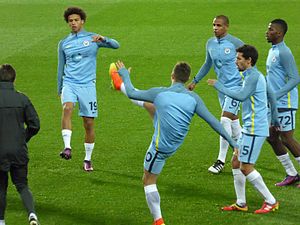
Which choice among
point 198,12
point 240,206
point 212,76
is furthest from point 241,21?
point 240,206

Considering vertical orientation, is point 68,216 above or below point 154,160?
below

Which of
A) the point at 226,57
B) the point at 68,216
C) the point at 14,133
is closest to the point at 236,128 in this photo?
the point at 226,57

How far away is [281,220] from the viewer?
10930 millimetres

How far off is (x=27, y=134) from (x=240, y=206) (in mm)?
3190

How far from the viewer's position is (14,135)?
403 inches

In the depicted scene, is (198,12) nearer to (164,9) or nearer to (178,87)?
(164,9)

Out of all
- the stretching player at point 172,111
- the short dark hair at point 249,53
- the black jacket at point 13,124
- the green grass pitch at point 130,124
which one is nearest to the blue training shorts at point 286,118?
the green grass pitch at point 130,124

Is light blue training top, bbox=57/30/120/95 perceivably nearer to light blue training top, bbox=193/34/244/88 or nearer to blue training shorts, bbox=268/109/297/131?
light blue training top, bbox=193/34/244/88

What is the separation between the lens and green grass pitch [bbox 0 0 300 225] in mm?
11562

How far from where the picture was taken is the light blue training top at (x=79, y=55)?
44.6 feet

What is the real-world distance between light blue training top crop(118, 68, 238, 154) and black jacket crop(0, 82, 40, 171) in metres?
1.32

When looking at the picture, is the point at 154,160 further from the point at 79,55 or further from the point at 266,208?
the point at 79,55

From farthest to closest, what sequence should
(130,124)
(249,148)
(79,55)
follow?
(130,124) → (79,55) → (249,148)

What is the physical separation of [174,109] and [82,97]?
373 centimetres
